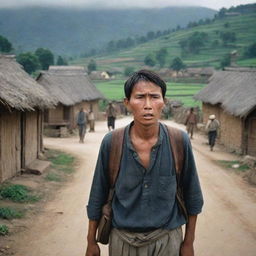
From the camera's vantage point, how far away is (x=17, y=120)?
38.5ft

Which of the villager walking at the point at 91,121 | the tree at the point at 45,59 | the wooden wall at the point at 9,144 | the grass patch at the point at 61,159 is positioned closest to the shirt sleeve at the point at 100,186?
the wooden wall at the point at 9,144

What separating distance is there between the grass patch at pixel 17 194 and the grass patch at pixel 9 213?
882 mm

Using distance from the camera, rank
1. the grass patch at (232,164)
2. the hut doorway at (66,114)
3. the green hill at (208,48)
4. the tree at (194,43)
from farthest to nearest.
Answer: the tree at (194,43), the green hill at (208,48), the hut doorway at (66,114), the grass patch at (232,164)

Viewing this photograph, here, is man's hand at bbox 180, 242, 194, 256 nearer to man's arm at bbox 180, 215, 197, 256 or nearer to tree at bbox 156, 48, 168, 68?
man's arm at bbox 180, 215, 197, 256

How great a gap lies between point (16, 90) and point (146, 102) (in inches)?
344

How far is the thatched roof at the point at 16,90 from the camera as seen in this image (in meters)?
9.76

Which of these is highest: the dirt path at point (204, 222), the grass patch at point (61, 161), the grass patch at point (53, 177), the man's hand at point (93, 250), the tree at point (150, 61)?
the tree at point (150, 61)

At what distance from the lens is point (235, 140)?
18297 mm

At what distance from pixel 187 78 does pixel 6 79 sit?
2059 inches

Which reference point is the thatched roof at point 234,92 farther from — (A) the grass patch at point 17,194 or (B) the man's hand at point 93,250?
(B) the man's hand at point 93,250

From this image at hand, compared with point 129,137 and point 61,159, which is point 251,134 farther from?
point 129,137

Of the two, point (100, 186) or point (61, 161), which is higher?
point (100, 186)

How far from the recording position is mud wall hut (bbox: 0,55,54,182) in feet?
33.6

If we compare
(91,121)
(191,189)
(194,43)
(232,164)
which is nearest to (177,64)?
(194,43)
